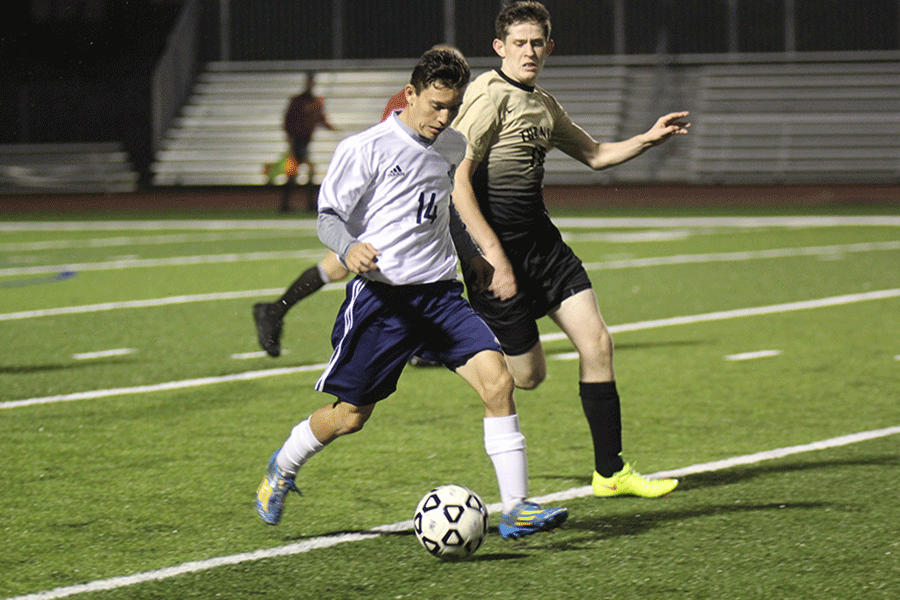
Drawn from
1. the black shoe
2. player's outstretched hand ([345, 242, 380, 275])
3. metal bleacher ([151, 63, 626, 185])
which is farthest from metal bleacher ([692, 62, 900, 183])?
player's outstretched hand ([345, 242, 380, 275])

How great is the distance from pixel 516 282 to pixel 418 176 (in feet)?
3.23

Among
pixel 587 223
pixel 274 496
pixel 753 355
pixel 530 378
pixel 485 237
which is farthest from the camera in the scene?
pixel 587 223

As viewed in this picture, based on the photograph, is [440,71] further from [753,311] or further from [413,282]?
[753,311]

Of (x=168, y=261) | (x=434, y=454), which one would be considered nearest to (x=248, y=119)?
(x=168, y=261)

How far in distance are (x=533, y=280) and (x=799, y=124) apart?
24348 mm

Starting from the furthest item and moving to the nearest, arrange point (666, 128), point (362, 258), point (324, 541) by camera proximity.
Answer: point (666, 128), point (324, 541), point (362, 258)

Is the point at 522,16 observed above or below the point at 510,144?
above

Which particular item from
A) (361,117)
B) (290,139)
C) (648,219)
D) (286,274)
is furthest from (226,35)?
(286,274)

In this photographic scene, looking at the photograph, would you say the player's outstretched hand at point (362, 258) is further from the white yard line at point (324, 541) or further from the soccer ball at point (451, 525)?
the white yard line at point (324, 541)

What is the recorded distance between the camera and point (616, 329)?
9922 millimetres

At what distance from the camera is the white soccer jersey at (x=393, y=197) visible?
438 centimetres

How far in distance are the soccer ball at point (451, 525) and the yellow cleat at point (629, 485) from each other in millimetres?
909

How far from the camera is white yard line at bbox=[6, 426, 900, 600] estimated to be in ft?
13.6

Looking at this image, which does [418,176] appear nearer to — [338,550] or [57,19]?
[338,550]
